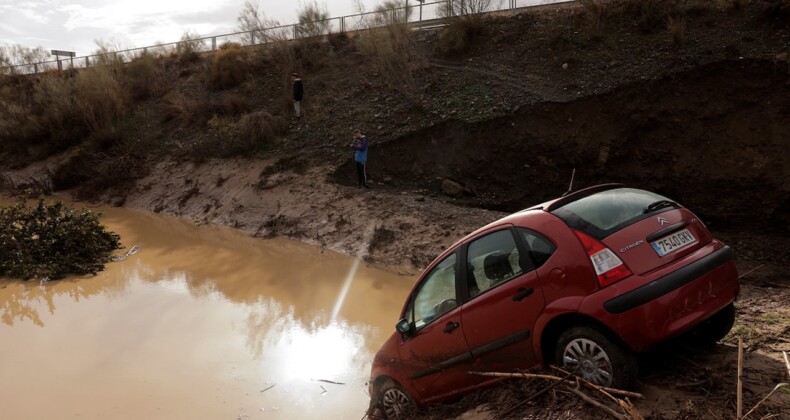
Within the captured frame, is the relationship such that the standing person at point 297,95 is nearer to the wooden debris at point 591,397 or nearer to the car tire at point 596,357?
the wooden debris at point 591,397

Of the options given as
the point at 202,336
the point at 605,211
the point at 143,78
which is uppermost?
the point at 143,78

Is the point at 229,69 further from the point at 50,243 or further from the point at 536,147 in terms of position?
the point at 536,147

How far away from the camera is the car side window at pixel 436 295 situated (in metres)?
4.32

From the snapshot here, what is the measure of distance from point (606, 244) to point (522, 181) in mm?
10242

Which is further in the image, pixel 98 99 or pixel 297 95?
pixel 98 99

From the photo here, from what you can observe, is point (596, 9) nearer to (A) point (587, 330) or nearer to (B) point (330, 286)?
(B) point (330, 286)

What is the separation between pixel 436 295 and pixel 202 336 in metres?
5.21

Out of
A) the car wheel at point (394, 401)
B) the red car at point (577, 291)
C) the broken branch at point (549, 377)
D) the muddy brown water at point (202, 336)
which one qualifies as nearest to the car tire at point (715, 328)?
the red car at point (577, 291)

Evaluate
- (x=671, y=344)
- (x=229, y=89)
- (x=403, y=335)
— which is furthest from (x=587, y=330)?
(x=229, y=89)

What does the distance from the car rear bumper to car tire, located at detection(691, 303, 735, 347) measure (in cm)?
63

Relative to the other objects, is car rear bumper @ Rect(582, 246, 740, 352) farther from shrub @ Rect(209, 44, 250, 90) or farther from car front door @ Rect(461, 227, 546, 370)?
shrub @ Rect(209, 44, 250, 90)

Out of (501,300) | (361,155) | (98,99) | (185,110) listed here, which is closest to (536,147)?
(361,155)

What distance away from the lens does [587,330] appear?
132 inches

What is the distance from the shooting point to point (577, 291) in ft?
11.1
